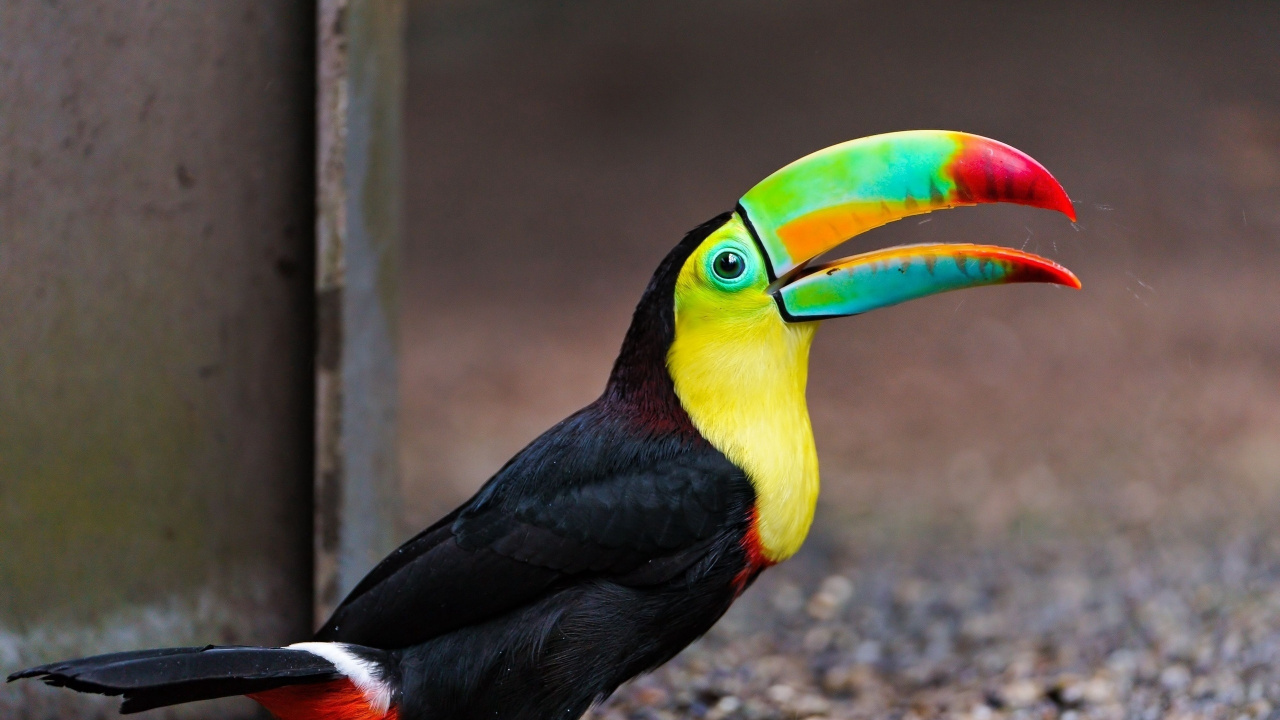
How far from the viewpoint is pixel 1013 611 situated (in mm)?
4523

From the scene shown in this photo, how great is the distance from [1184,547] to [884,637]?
1374 mm

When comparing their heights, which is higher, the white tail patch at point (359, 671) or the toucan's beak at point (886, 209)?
the toucan's beak at point (886, 209)

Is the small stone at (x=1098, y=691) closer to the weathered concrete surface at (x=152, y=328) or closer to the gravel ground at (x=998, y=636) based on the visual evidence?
the gravel ground at (x=998, y=636)

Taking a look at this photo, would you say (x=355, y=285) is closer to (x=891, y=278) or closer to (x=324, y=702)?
(x=324, y=702)

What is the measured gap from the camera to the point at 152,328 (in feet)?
11.1

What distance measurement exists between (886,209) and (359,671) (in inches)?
55.6

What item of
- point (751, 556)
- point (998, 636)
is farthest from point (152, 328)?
point (998, 636)

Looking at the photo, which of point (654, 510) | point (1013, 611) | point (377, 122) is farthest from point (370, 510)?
point (1013, 611)

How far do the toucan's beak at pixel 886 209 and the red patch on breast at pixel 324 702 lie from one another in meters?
1.16

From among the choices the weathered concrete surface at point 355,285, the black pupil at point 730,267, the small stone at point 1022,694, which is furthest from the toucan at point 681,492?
the small stone at point 1022,694

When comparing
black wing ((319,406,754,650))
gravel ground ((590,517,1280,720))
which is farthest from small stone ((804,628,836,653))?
black wing ((319,406,754,650))

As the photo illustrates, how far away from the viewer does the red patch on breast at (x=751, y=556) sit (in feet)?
8.48

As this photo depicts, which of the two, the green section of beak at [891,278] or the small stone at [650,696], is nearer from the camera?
the green section of beak at [891,278]

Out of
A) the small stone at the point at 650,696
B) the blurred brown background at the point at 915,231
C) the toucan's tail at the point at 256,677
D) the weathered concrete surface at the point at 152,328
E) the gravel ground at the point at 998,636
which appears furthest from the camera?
the blurred brown background at the point at 915,231
